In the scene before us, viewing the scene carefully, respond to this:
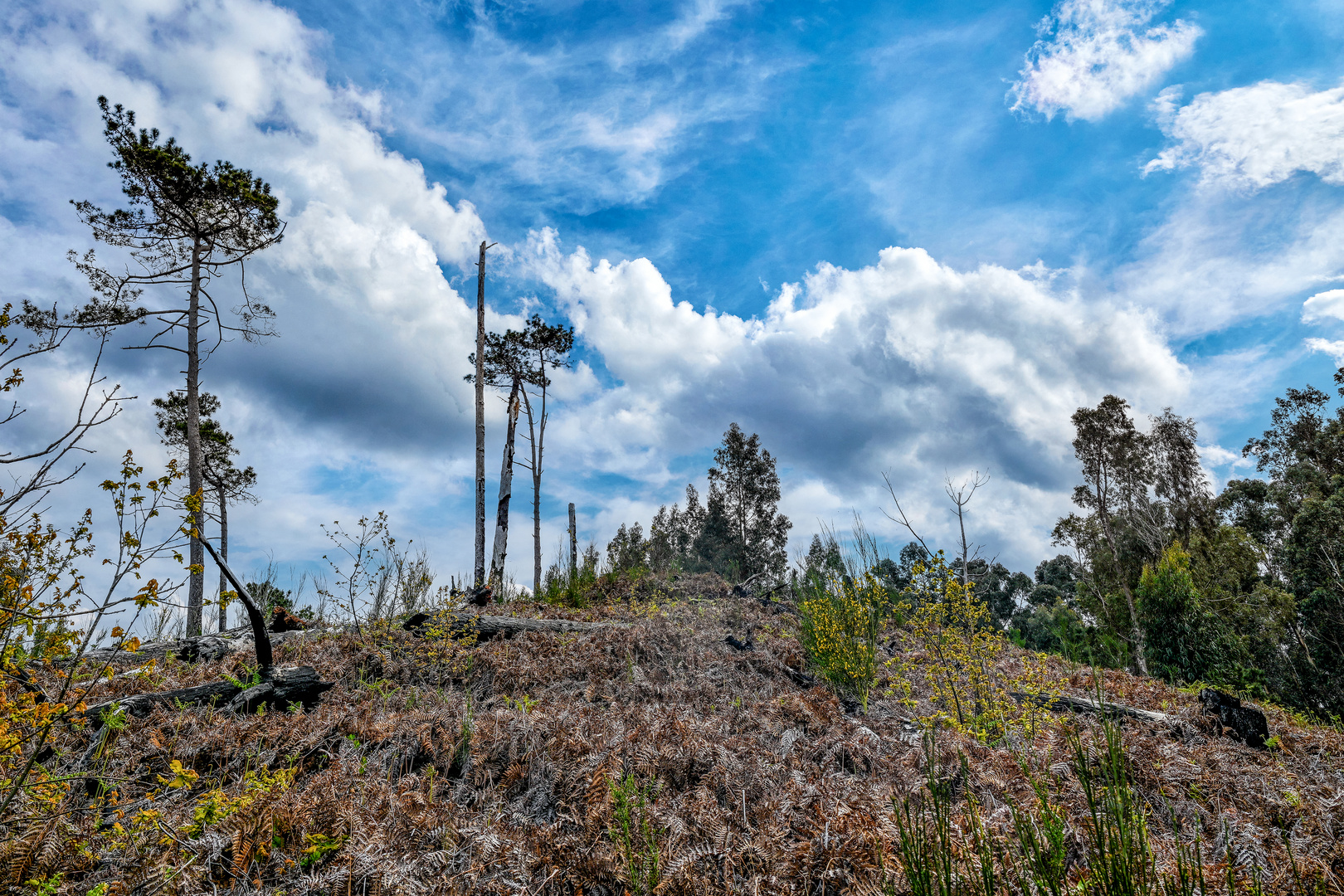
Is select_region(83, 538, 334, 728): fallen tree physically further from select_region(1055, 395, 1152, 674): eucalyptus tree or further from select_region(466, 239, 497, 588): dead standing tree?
select_region(1055, 395, 1152, 674): eucalyptus tree

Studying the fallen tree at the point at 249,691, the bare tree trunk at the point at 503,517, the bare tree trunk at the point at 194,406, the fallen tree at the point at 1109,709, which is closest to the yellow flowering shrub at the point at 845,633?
the fallen tree at the point at 1109,709

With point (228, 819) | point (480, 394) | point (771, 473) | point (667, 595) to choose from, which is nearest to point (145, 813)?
point (228, 819)

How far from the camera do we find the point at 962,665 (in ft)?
17.1

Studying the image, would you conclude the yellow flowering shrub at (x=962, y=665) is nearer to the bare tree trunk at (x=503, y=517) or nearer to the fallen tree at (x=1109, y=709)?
the fallen tree at (x=1109, y=709)

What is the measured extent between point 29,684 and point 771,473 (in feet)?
91.1

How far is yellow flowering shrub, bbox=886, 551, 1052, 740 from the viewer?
4684 millimetres

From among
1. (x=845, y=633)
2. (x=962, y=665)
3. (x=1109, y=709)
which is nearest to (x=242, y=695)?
(x=845, y=633)

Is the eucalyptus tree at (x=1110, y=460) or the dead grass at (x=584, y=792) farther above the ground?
the eucalyptus tree at (x=1110, y=460)

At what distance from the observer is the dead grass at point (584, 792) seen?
8.52 feet

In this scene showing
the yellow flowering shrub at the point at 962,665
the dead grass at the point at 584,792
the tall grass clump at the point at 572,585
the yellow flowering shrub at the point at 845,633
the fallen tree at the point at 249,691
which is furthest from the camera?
the tall grass clump at the point at 572,585

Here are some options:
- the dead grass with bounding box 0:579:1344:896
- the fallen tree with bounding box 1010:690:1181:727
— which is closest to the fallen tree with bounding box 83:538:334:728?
the dead grass with bounding box 0:579:1344:896

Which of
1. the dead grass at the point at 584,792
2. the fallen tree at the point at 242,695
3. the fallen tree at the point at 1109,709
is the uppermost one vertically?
the fallen tree at the point at 242,695

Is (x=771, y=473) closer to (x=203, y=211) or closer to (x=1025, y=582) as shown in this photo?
(x=1025, y=582)

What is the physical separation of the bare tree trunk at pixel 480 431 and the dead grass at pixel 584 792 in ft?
32.2
